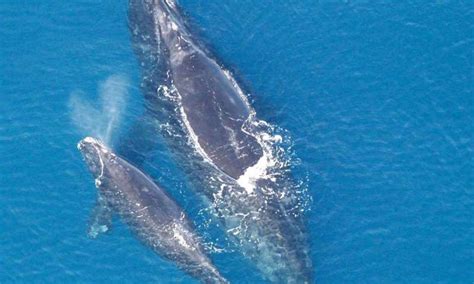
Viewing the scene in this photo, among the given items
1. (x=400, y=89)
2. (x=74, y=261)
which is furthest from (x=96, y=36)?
(x=400, y=89)

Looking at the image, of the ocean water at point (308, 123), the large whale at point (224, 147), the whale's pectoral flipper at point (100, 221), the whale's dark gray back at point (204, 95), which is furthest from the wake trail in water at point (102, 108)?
the whale's pectoral flipper at point (100, 221)

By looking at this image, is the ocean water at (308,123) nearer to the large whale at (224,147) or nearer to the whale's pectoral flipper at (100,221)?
the whale's pectoral flipper at (100,221)

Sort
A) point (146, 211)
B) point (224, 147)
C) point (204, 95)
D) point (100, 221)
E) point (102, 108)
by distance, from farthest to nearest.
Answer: point (102, 108)
point (204, 95)
point (224, 147)
point (100, 221)
point (146, 211)

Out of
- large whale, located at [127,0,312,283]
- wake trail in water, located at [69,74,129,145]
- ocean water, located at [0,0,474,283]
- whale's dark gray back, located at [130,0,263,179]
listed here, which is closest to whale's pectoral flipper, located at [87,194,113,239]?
ocean water, located at [0,0,474,283]

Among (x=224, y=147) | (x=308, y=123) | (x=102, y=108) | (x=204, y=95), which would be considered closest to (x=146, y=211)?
(x=224, y=147)

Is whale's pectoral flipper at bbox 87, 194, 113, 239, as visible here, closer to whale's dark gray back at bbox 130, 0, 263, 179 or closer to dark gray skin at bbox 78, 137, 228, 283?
dark gray skin at bbox 78, 137, 228, 283

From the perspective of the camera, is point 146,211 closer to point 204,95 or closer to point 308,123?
point 204,95

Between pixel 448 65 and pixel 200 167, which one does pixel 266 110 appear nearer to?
pixel 200 167
